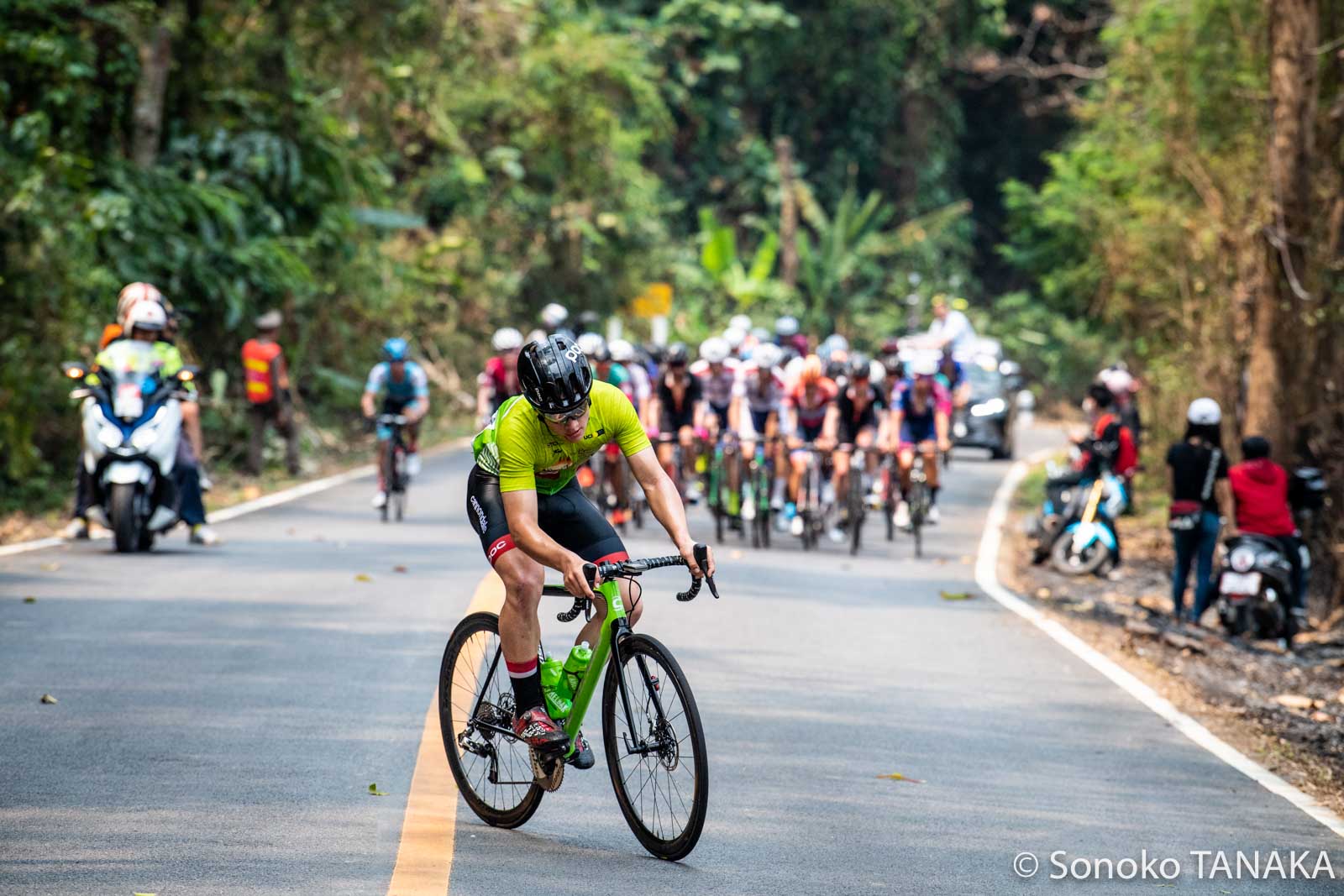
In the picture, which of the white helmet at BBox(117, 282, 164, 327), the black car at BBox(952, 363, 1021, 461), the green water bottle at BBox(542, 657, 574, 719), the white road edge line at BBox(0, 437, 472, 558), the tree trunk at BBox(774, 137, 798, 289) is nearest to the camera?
the green water bottle at BBox(542, 657, 574, 719)

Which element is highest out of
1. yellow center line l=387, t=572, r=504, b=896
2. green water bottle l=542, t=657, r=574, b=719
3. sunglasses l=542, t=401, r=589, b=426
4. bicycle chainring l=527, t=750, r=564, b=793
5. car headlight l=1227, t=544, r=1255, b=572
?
sunglasses l=542, t=401, r=589, b=426

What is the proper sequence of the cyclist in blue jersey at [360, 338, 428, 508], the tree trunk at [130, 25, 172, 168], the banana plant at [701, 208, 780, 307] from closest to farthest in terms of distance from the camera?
the cyclist in blue jersey at [360, 338, 428, 508]
the tree trunk at [130, 25, 172, 168]
the banana plant at [701, 208, 780, 307]

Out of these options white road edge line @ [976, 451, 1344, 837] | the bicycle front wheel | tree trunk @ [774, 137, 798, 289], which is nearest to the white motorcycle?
white road edge line @ [976, 451, 1344, 837]

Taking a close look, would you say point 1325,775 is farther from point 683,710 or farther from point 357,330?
point 357,330

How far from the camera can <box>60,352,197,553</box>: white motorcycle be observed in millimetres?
15188

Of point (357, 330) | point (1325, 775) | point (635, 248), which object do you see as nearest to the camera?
point (1325, 775)

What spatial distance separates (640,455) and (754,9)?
157 ft

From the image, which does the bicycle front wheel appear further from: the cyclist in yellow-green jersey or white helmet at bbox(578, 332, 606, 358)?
white helmet at bbox(578, 332, 606, 358)

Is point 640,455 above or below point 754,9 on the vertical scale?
below

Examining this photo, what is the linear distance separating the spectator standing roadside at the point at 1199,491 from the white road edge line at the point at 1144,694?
1.46m

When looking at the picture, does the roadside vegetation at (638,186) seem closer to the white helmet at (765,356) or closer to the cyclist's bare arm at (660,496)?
the white helmet at (765,356)

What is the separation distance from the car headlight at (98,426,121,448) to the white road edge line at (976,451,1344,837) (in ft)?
22.6

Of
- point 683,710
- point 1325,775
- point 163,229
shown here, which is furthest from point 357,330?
point 683,710

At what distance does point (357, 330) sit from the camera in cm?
3131
